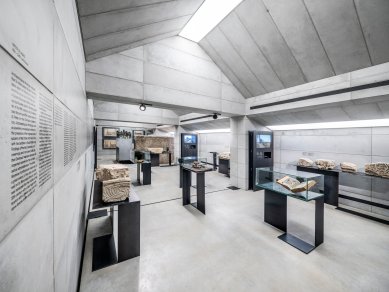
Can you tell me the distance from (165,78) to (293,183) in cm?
393

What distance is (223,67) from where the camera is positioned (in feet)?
18.1

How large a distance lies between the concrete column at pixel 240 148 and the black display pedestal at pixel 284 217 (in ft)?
8.42

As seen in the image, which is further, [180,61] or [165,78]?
[180,61]

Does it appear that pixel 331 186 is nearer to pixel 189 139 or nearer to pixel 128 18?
pixel 128 18

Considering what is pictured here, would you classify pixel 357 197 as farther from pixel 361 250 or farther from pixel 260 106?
pixel 260 106

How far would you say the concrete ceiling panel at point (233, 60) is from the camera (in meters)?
4.72

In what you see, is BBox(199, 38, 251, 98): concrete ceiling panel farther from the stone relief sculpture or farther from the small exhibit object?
the stone relief sculpture

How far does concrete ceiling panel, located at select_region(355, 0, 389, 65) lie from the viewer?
111 inches

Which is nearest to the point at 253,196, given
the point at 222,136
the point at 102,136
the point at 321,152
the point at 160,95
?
the point at 321,152

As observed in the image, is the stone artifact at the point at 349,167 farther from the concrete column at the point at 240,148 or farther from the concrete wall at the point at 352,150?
the concrete column at the point at 240,148

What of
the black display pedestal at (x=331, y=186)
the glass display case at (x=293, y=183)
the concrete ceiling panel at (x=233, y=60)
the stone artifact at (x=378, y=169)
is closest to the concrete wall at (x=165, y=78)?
the concrete ceiling panel at (x=233, y=60)

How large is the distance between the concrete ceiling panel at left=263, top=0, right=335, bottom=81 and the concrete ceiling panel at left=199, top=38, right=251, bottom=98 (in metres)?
1.89

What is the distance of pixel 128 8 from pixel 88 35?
2.52 ft

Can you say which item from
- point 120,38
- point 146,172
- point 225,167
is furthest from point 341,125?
point 146,172
